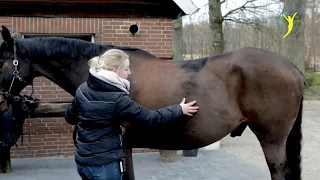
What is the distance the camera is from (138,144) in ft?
11.2

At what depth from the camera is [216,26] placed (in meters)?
15.3

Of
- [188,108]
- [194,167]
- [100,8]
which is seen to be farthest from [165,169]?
[188,108]

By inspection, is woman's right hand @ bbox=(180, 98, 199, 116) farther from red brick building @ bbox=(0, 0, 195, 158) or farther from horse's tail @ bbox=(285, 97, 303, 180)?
red brick building @ bbox=(0, 0, 195, 158)

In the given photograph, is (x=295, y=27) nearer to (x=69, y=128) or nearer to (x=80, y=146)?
(x=69, y=128)

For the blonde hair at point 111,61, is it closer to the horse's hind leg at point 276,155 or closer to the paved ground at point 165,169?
the horse's hind leg at point 276,155

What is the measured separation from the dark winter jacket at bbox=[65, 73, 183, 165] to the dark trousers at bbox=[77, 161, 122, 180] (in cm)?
4

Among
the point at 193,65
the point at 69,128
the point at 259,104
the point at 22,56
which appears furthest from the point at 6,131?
the point at 259,104

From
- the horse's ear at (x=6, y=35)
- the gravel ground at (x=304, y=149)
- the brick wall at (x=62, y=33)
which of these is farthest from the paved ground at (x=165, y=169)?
the horse's ear at (x=6, y=35)

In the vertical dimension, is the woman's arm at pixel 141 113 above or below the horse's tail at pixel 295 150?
above

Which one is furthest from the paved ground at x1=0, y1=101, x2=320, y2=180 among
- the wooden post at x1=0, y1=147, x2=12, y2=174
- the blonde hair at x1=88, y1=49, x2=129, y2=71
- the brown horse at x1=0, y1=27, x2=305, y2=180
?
the blonde hair at x1=88, y1=49, x2=129, y2=71

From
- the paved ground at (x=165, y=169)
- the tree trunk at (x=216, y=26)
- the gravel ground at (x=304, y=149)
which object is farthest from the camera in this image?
the tree trunk at (x=216, y=26)

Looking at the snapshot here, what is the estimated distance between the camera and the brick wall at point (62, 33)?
6.58m

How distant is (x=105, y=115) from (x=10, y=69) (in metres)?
1.30

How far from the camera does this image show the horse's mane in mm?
3453
